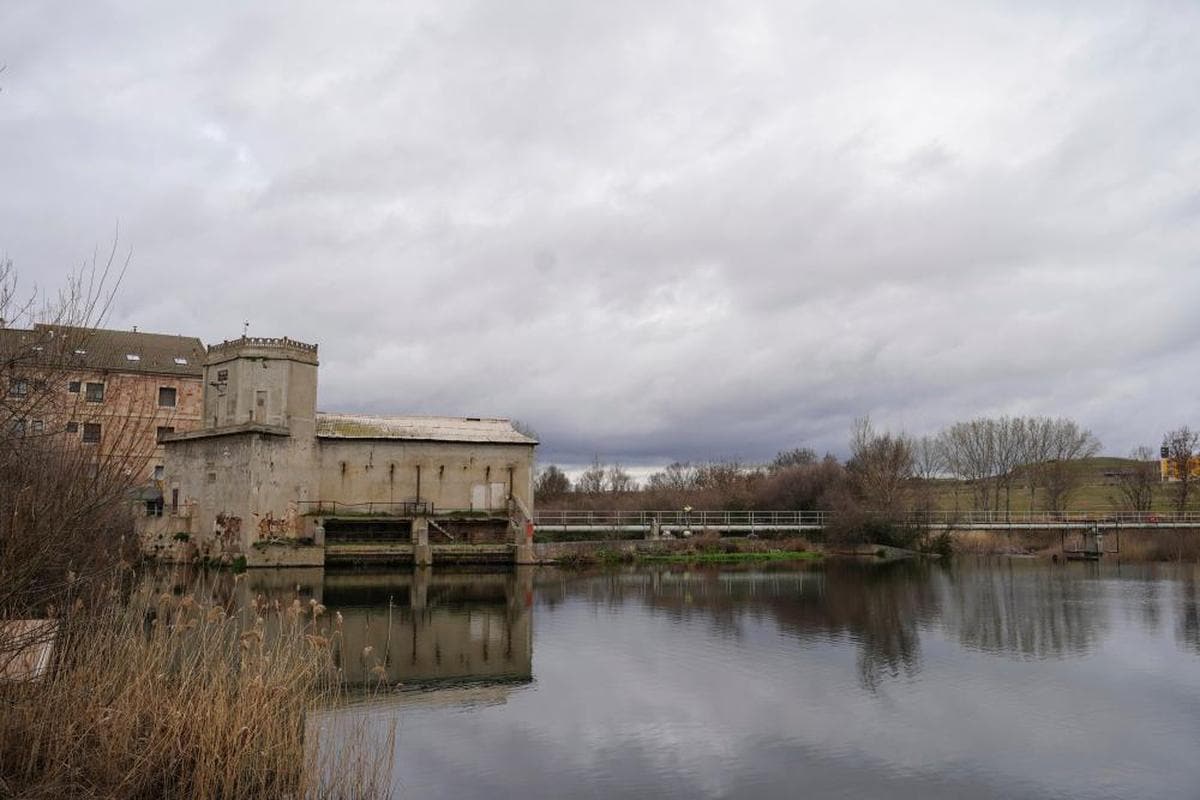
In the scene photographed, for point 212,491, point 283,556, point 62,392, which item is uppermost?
point 62,392

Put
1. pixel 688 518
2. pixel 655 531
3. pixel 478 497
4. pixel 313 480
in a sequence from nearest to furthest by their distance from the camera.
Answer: pixel 313 480 < pixel 478 497 < pixel 655 531 < pixel 688 518

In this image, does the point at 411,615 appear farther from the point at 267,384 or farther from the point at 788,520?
the point at 788,520

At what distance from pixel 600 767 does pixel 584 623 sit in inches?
390

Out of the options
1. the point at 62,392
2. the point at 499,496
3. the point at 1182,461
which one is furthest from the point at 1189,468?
the point at 62,392

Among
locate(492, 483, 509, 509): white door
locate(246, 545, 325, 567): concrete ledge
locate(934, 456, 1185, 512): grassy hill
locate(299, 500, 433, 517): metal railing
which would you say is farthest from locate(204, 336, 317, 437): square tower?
locate(934, 456, 1185, 512): grassy hill

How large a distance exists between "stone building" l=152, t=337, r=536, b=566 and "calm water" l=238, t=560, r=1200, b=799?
922 centimetres

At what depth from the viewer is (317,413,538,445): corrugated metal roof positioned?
115 ft

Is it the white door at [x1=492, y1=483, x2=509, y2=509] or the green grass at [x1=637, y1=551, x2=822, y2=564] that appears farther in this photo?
the green grass at [x1=637, y1=551, x2=822, y2=564]

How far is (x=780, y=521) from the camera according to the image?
4719 centimetres

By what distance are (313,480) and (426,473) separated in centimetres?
423

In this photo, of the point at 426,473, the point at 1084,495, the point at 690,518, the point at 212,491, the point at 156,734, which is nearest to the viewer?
the point at 156,734

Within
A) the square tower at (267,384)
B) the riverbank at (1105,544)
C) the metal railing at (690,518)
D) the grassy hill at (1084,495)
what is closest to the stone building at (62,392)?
the square tower at (267,384)

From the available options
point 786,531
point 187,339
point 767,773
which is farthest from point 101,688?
point 187,339

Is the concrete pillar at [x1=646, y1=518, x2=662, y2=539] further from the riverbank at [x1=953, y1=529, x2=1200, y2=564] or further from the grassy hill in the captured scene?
the grassy hill
